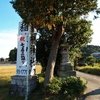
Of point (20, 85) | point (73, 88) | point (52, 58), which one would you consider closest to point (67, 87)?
point (73, 88)

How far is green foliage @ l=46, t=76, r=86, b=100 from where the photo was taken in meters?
7.79

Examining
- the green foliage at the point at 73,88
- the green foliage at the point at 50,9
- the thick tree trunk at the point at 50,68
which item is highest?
the green foliage at the point at 50,9

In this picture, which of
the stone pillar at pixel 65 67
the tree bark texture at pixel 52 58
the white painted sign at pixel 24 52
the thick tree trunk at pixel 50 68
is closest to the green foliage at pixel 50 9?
the tree bark texture at pixel 52 58

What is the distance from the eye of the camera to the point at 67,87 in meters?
8.24

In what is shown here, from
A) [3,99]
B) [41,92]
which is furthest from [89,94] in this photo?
[3,99]

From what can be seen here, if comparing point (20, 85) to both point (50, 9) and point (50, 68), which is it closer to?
point (50, 68)

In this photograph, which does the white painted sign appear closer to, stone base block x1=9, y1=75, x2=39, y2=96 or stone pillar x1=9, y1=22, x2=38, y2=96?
stone pillar x1=9, y1=22, x2=38, y2=96

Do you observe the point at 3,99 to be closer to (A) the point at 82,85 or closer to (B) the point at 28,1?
(A) the point at 82,85

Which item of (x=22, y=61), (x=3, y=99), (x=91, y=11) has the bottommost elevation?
(x=3, y=99)

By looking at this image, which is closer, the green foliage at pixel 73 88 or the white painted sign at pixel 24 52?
the green foliage at pixel 73 88

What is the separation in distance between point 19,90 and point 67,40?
4.76 meters

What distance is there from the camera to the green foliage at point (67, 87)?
779 centimetres

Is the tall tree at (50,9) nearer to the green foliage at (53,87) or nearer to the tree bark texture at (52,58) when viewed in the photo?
the tree bark texture at (52,58)

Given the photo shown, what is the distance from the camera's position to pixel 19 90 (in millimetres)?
8867
